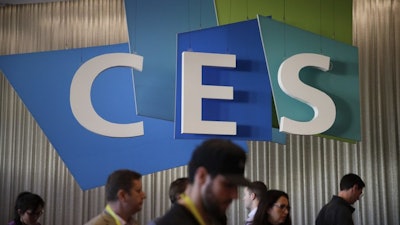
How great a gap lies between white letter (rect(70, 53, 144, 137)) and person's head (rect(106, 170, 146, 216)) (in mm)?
2393

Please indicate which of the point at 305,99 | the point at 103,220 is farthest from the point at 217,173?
the point at 305,99

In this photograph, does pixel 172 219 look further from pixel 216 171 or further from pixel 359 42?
pixel 359 42

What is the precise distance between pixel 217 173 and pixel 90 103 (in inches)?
164

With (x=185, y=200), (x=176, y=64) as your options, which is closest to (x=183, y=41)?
(x=176, y=64)

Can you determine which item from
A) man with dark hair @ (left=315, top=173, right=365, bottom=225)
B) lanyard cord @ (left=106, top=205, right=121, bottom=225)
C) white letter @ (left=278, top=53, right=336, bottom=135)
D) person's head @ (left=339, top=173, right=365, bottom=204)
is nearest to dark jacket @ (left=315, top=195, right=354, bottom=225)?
man with dark hair @ (left=315, top=173, right=365, bottom=225)

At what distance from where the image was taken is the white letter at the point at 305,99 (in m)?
5.61

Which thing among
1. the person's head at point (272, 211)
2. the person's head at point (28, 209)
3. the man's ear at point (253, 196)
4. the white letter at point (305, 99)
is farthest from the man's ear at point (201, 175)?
the white letter at point (305, 99)

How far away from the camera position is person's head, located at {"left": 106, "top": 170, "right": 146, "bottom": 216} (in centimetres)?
338

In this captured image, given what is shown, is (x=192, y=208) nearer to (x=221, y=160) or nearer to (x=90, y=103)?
(x=221, y=160)

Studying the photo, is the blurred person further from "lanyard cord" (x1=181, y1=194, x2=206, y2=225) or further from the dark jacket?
"lanyard cord" (x1=181, y1=194, x2=206, y2=225)

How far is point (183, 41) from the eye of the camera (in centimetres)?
573

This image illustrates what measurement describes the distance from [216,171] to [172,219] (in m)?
0.21

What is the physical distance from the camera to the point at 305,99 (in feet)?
18.6

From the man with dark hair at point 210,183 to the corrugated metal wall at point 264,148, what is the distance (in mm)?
7096
